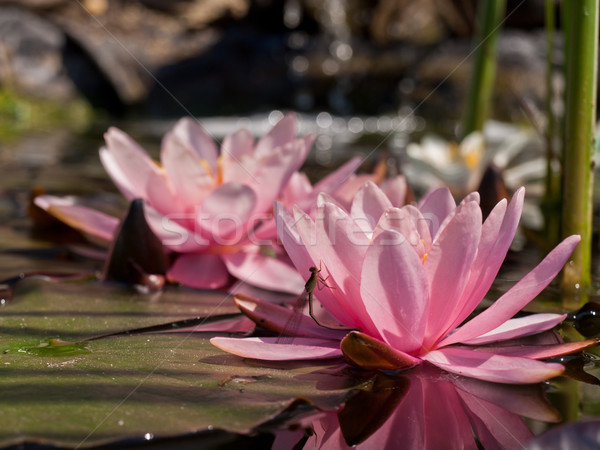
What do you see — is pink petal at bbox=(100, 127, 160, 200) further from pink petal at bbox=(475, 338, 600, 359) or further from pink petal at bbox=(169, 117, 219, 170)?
pink petal at bbox=(475, 338, 600, 359)

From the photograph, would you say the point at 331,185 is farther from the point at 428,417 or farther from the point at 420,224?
the point at 428,417

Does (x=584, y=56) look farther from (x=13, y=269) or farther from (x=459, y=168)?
(x=13, y=269)

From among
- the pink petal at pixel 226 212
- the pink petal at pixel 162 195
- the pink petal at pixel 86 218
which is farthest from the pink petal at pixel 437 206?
the pink petal at pixel 86 218

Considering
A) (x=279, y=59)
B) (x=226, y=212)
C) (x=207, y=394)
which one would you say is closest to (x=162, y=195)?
(x=226, y=212)

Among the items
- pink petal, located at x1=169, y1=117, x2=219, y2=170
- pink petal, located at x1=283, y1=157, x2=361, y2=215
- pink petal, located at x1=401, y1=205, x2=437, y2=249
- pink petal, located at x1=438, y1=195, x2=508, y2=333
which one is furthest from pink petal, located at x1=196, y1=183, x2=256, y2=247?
pink petal, located at x1=438, y1=195, x2=508, y2=333

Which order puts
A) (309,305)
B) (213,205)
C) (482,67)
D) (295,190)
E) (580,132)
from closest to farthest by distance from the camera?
1. (309,305)
2. (580,132)
3. (213,205)
4. (295,190)
5. (482,67)

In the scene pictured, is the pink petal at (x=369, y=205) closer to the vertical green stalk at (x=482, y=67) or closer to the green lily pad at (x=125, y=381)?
the green lily pad at (x=125, y=381)
